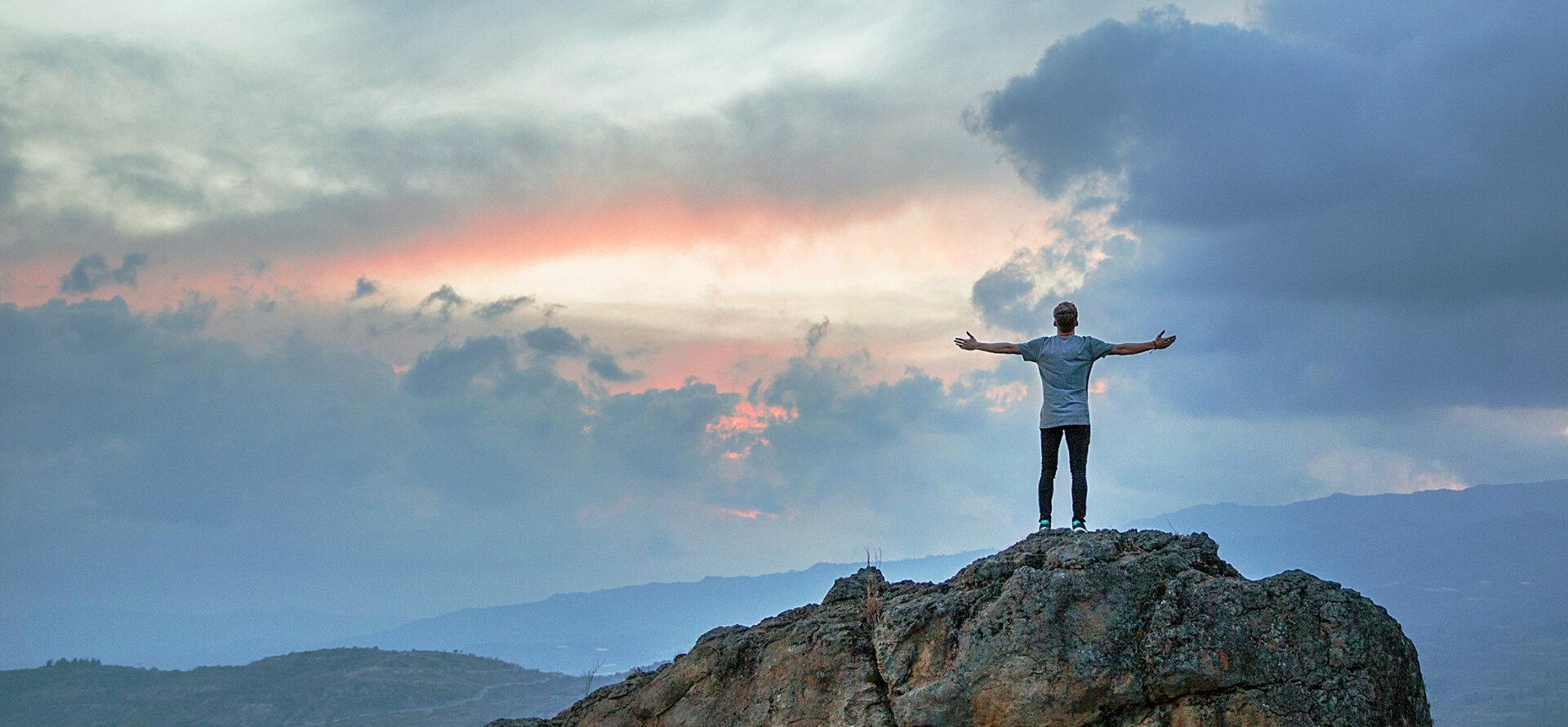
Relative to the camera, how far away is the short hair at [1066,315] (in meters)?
16.7

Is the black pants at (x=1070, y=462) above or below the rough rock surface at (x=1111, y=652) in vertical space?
above

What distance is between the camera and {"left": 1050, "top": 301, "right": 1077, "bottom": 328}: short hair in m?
16.7

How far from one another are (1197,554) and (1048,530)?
76.3 inches

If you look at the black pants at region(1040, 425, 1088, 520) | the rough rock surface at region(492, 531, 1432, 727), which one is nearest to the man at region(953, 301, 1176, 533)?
the black pants at region(1040, 425, 1088, 520)

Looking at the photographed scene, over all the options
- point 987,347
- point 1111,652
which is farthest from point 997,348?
point 1111,652

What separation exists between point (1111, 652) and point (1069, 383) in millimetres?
4730

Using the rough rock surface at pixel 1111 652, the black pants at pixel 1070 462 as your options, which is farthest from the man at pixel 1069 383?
the rough rock surface at pixel 1111 652

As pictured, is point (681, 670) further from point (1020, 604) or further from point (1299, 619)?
point (1299, 619)

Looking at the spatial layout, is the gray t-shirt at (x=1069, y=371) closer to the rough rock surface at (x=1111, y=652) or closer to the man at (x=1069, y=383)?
the man at (x=1069, y=383)

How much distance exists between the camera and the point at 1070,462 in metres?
17.0

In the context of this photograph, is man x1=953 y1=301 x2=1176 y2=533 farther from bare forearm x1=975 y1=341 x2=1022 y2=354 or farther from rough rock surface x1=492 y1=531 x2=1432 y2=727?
rough rock surface x1=492 y1=531 x2=1432 y2=727

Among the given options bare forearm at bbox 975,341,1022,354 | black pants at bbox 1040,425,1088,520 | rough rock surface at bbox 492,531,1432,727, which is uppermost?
bare forearm at bbox 975,341,1022,354

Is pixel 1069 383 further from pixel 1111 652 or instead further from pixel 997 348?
pixel 1111 652

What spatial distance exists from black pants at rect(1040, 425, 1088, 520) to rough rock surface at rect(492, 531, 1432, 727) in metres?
2.01
